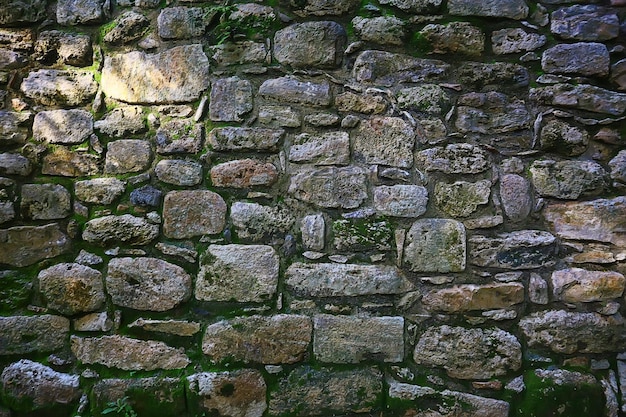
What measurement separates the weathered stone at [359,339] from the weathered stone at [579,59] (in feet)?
4.39

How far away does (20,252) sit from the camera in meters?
1.94

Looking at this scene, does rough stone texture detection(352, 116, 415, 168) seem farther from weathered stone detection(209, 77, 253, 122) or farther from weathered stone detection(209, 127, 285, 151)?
weathered stone detection(209, 77, 253, 122)

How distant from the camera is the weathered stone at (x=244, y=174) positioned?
76.3 inches

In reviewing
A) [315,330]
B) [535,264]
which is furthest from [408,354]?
[535,264]

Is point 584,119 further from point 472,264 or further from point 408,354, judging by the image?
point 408,354

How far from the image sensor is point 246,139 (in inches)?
76.9

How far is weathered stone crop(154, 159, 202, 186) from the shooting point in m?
1.95

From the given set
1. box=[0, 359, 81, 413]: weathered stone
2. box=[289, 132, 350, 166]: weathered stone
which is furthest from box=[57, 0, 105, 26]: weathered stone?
box=[0, 359, 81, 413]: weathered stone

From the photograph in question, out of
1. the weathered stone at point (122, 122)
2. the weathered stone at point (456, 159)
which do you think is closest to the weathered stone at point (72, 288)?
the weathered stone at point (122, 122)

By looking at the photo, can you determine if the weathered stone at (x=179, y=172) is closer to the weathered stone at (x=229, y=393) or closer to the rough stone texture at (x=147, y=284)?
the rough stone texture at (x=147, y=284)

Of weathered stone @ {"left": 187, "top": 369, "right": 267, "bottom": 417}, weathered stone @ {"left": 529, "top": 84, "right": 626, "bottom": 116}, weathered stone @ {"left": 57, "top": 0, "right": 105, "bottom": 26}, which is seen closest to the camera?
weathered stone @ {"left": 187, "top": 369, "right": 267, "bottom": 417}

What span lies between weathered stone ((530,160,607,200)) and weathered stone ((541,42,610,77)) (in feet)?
1.40

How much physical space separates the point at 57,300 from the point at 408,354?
5.09 ft

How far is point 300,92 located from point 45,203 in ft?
4.09
